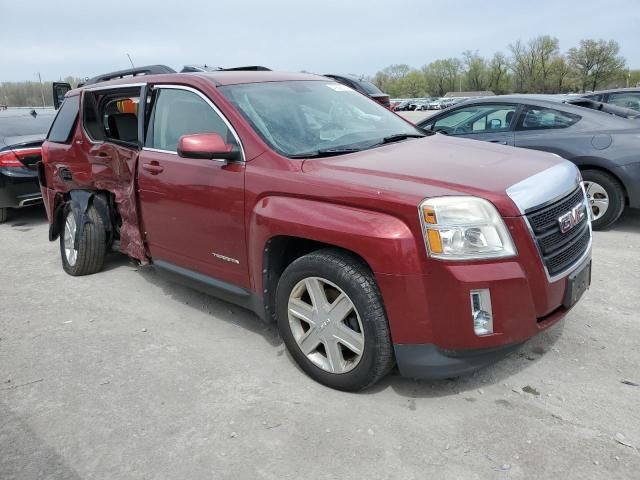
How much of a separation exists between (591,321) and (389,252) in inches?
77.7

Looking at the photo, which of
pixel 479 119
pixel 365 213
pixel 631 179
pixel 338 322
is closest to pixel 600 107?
pixel 631 179

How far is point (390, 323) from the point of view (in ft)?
8.70

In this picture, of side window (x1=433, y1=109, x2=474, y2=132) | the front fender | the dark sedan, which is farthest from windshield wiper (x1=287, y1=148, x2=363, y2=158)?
side window (x1=433, y1=109, x2=474, y2=132)

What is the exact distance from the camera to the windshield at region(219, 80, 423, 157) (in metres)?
3.34

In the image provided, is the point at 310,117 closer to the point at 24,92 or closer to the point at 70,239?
the point at 70,239

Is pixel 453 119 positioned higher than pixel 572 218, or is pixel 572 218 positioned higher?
pixel 453 119

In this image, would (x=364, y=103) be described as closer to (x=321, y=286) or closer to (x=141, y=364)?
(x=321, y=286)

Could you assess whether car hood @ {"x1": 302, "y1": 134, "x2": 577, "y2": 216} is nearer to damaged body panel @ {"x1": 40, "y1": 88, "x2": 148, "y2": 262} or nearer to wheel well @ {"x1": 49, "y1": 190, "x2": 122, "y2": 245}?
damaged body panel @ {"x1": 40, "y1": 88, "x2": 148, "y2": 262}

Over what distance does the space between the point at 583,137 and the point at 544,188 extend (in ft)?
12.1

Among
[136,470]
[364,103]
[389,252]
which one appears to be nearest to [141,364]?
[136,470]

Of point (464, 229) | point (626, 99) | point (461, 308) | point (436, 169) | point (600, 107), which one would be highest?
point (626, 99)

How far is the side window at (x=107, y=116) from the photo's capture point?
482 centimetres

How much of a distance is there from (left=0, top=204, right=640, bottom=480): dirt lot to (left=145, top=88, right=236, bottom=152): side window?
1349mm

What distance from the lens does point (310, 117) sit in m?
3.61
